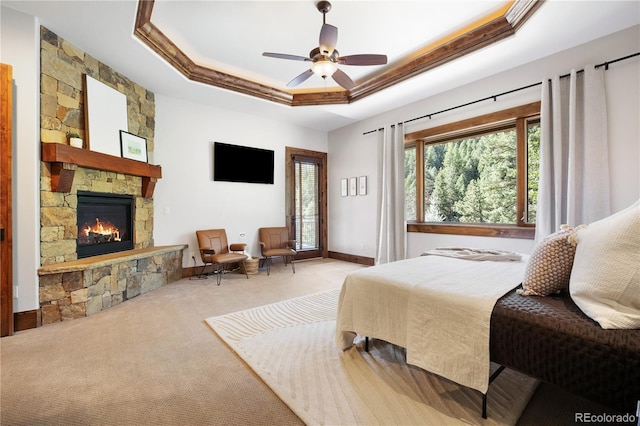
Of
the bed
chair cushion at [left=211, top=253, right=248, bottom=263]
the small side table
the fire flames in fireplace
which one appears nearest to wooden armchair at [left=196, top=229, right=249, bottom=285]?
chair cushion at [left=211, top=253, right=248, bottom=263]

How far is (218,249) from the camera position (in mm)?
4746

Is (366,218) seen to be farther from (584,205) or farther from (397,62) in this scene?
(584,205)

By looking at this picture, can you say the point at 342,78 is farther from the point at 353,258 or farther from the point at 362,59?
the point at 353,258

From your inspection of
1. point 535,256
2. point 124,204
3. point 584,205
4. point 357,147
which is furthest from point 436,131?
point 124,204

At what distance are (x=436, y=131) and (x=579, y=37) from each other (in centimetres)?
185

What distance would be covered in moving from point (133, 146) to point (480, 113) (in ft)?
16.1

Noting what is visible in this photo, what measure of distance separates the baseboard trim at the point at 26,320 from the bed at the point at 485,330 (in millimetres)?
2859

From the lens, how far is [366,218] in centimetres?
567

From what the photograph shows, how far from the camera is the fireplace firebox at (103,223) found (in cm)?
333

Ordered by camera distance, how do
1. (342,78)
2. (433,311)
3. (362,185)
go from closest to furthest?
(433,311) < (342,78) < (362,185)

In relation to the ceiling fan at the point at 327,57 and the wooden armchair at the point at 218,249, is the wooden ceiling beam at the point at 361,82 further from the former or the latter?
the wooden armchair at the point at 218,249

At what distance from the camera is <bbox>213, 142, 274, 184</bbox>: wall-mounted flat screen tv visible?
16.4ft

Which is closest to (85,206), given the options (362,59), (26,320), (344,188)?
(26,320)

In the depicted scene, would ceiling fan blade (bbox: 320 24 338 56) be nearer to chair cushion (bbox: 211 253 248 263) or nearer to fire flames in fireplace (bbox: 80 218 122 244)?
chair cushion (bbox: 211 253 248 263)
